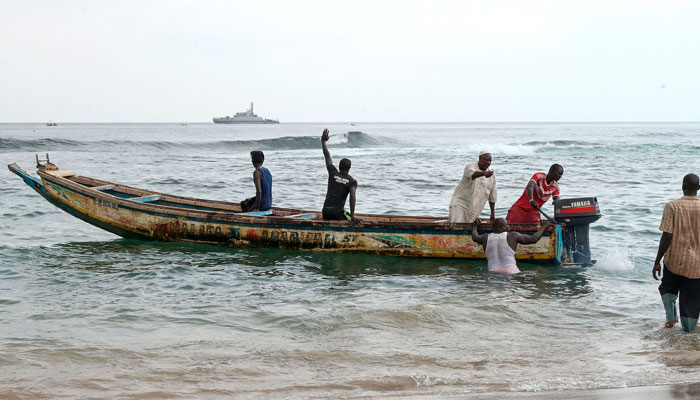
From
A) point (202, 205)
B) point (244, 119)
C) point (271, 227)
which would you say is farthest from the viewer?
point (244, 119)

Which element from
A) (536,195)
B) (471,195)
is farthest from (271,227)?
(536,195)

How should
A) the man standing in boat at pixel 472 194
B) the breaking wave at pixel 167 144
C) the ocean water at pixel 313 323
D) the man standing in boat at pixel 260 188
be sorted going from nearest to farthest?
the ocean water at pixel 313 323, the man standing in boat at pixel 472 194, the man standing in boat at pixel 260 188, the breaking wave at pixel 167 144

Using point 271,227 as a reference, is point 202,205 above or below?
above

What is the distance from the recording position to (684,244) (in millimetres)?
5469

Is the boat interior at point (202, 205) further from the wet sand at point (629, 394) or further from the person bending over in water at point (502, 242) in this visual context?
the wet sand at point (629, 394)

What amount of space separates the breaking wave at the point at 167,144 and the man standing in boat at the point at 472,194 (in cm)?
3827

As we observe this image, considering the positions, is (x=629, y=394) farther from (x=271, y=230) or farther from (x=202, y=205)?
(x=202, y=205)

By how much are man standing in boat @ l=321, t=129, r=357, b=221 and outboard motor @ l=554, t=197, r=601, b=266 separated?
2748mm

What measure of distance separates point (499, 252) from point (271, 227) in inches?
137

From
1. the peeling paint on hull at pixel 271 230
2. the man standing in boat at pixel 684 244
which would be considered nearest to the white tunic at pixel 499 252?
the peeling paint on hull at pixel 271 230

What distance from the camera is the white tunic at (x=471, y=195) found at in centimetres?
859

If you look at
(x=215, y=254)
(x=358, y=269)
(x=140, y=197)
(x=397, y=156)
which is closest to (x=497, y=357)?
(x=358, y=269)

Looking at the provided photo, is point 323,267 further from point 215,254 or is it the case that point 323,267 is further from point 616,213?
point 616,213

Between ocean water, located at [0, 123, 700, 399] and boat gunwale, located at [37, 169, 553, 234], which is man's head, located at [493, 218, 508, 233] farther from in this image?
ocean water, located at [0, 123, 700, 399]
